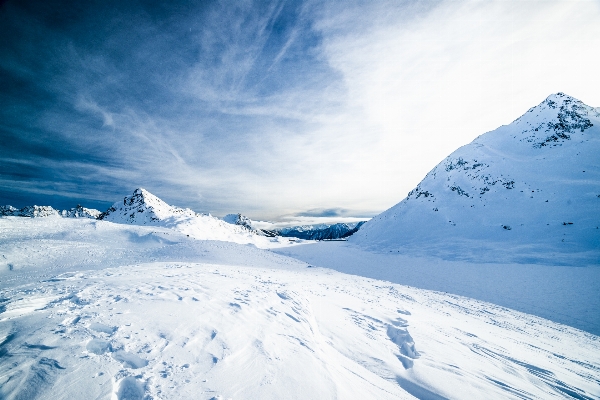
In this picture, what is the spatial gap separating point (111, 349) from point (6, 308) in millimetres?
2743

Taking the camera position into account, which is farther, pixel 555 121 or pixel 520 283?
pixel 555 121

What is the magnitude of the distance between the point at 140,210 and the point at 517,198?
76826mm

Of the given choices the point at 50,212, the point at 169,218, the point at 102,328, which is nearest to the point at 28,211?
the point at 50,212

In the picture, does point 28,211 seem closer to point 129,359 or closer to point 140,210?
point 140,210

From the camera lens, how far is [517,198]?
3030 cm

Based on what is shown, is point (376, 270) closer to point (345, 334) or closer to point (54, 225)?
point (345, 334)

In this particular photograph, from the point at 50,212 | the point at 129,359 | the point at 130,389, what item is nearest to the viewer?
the point at 130,389

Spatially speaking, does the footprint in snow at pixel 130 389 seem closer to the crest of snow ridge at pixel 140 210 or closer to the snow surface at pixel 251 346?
the snow surface at pixel 251 346

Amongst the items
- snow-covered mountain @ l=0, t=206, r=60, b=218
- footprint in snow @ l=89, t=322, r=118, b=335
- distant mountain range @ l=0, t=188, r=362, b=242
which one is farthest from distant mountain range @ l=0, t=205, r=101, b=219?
footprint in snow @ l=89, t=322, r=118, b=335

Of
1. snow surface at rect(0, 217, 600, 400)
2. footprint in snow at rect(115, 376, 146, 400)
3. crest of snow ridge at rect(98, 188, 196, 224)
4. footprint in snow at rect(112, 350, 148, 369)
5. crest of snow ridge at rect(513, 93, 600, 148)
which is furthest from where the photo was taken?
crest of snow ridge at rect(98, 188, 196, 224)

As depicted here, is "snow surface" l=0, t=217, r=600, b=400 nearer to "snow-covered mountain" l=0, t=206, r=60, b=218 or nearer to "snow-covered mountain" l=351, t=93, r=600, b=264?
"snow-covered mountain" l=351, t=93, r=600, b=264

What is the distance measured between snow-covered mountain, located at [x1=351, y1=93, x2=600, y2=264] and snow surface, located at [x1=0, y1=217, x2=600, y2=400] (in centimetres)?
1814

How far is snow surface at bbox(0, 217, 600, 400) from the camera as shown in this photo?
9.66ft

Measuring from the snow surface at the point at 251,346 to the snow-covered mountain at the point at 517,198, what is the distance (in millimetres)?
18136
